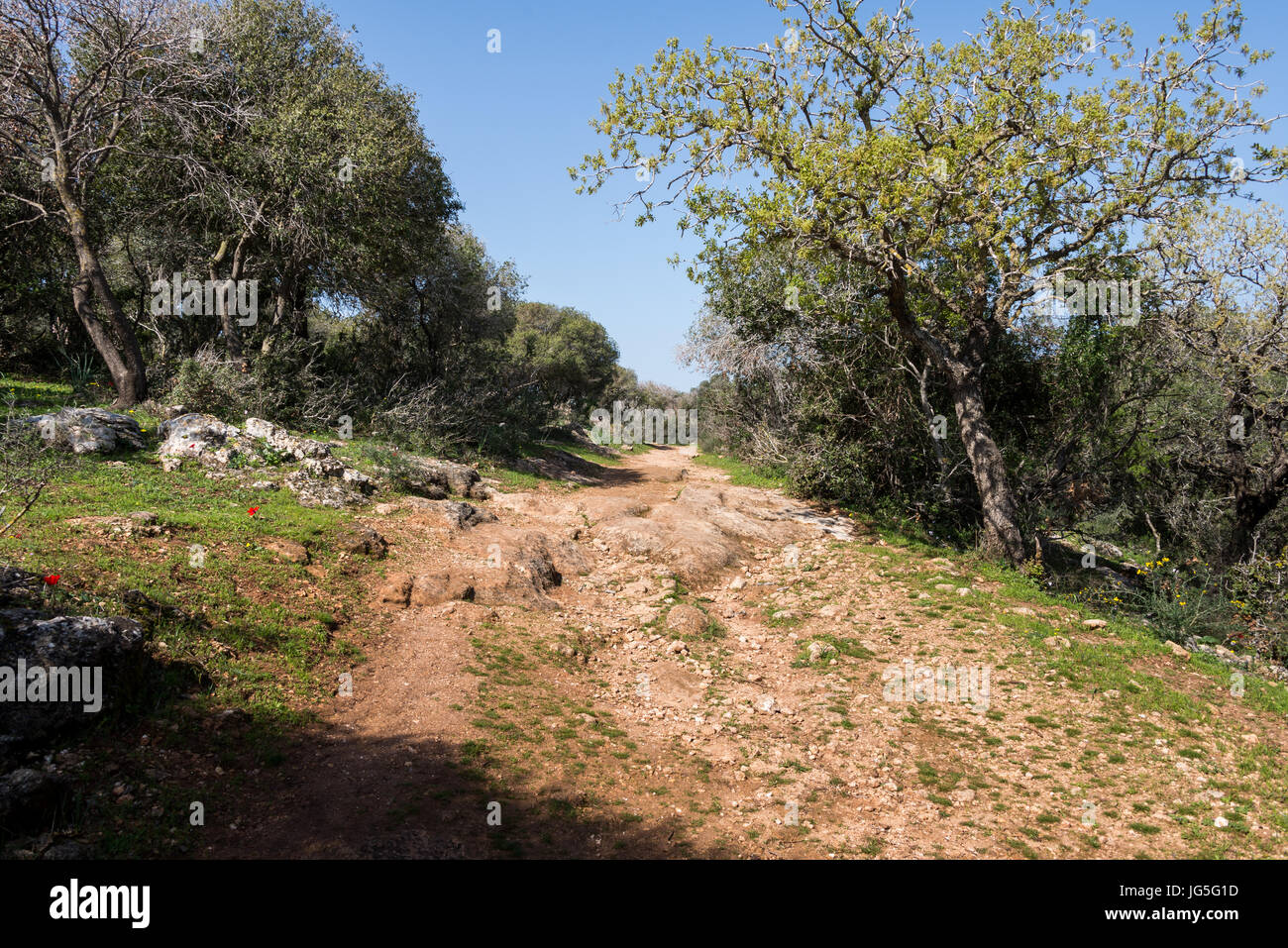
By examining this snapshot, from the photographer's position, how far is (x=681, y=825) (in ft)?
16.1

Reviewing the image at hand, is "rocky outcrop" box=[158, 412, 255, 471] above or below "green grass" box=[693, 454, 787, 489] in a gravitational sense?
above

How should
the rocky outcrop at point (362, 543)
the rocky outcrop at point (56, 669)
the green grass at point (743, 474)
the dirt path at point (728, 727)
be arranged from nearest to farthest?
the rocky outcrop at point (56, 669) < the dirt path at point (728, 727) < the rocky outcrop at point (362, 543) < the green grass at point (743, 474)

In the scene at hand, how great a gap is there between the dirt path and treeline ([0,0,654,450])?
750 cm

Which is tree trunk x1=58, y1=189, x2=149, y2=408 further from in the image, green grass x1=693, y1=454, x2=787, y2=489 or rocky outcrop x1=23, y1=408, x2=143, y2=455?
green grass x1=693, y1=454, x2=787, y2=489

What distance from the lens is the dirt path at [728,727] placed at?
15.5 ft

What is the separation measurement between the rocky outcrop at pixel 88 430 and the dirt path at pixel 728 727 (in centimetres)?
422

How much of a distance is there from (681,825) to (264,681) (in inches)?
150

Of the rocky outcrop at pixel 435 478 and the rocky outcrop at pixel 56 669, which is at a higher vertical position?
the rocky outcrop at pixel 435 478

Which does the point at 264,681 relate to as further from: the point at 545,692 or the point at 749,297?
the point at 749,297

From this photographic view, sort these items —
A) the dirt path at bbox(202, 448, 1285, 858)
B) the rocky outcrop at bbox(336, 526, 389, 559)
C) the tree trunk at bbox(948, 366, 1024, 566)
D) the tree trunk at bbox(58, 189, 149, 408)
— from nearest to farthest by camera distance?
the dirt path at bbox(202, 448, 1285, 858) → the rocky outcrop at bbox(336, 526, 389, 559) → the tree trunk at bbox(948, 366, 1024, 566) → the tree trunk at bbox(58, 189, 149, 408)

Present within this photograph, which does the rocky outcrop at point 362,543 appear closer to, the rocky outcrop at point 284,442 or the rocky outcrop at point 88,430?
the rocky outcrop at point 284,442

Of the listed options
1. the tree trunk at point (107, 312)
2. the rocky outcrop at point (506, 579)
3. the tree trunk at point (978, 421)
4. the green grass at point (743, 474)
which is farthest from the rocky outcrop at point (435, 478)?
the tree trunk at point (978, 421)

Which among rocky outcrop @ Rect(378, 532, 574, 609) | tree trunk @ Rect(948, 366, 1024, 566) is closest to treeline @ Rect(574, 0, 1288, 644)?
tree trunk @ Rect(948, 366, 1024, 566)

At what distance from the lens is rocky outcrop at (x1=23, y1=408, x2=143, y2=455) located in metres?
9.29
